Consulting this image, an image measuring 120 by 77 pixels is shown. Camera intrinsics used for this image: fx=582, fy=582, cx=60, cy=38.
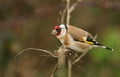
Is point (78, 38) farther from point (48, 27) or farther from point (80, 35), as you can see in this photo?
point (48, 27)

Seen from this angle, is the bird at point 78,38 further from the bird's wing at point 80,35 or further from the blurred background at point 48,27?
the blurred background at point 48,27

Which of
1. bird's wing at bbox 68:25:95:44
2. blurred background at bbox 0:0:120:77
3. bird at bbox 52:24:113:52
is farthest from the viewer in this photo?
blurred background at bbox 0:0:120:77

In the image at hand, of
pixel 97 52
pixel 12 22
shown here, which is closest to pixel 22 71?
pixel 97 52

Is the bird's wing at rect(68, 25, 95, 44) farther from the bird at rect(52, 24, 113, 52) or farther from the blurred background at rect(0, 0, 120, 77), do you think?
the blurred background at rect(0, 0, 120, 77)

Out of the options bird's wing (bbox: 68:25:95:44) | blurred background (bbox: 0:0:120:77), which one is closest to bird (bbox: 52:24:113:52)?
bird's wing (bbox: 68:25:95:44)

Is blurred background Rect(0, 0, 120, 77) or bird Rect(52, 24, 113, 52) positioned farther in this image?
blurred background Rect(0, 0, 120, 77)

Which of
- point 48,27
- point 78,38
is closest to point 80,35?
point 78,38
